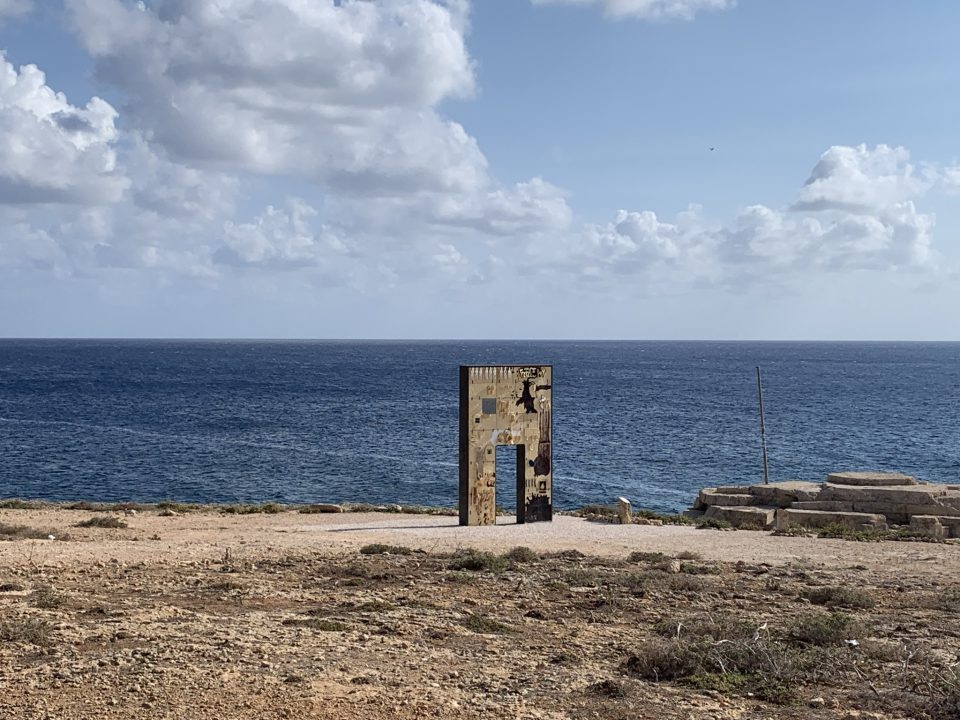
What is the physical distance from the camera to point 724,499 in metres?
28.2

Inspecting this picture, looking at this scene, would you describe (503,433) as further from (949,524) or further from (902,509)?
(949,524)

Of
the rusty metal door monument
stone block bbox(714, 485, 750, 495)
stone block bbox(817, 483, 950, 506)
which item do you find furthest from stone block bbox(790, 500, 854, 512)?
the rusty metal door monument

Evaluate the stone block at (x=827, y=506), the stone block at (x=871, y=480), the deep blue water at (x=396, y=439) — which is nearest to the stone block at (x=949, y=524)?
the stone block at (x=827, y=506)

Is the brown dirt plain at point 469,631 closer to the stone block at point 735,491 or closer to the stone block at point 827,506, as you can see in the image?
the stone block at point 827,506

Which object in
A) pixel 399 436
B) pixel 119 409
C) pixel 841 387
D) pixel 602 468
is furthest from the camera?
pixel 841 387

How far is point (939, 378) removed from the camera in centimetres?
13788

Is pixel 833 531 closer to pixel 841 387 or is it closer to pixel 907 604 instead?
pixel 907 604

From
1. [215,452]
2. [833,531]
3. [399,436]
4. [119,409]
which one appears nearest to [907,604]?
[833,531]

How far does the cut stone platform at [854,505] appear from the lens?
2481cm

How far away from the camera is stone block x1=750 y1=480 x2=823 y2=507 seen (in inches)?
1054

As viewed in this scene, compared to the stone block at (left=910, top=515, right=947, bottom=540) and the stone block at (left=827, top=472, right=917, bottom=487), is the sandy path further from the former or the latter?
the stone block at (left=827, top=472, right=917, bottom=487)

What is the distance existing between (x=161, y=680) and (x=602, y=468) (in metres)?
36.1

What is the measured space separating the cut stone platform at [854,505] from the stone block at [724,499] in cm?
3

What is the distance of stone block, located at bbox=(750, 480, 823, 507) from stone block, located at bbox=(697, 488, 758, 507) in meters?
0.27
